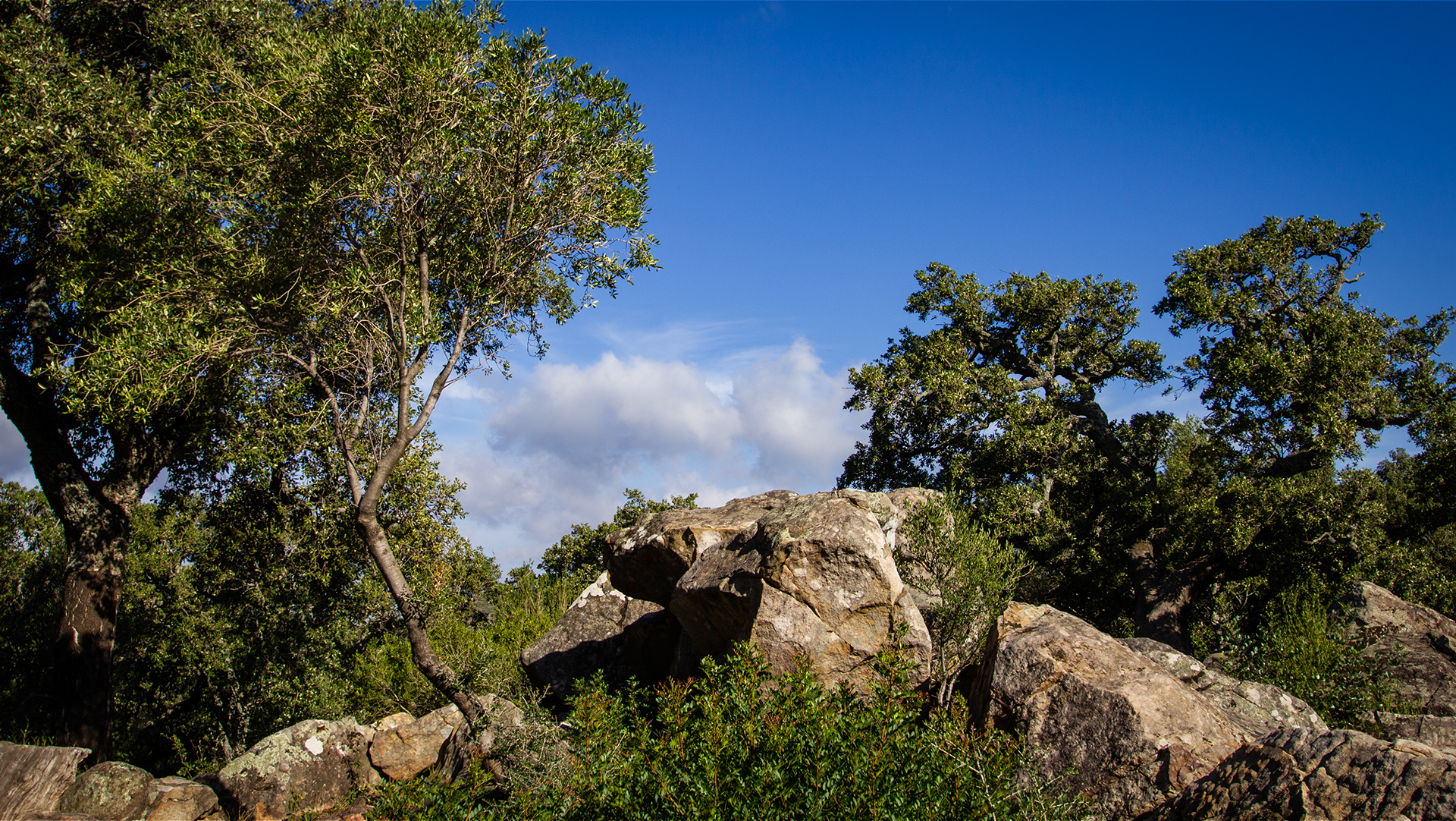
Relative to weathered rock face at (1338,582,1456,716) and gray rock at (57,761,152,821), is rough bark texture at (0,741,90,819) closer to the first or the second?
gray rock at (57,761,152,821)

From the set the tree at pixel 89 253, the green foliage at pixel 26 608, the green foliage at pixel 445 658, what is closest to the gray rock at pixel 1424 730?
the green foliage at pixel 445 658

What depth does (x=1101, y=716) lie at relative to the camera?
831 cm

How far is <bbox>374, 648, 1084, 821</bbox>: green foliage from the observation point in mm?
4973

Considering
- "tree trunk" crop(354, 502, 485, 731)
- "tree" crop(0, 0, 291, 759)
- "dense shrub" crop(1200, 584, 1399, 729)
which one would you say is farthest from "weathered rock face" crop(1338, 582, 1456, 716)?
"tree" crop(0, 0, 291, 759)

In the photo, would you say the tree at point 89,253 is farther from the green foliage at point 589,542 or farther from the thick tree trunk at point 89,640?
the green foliage at point 589,542

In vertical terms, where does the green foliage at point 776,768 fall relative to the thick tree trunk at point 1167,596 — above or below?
below

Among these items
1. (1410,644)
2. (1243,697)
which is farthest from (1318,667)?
(1243,697)

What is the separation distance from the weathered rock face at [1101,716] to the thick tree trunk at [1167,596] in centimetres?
1337

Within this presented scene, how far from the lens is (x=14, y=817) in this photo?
33.8 feet

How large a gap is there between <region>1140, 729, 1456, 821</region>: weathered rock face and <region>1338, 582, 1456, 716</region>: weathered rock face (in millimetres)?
8171

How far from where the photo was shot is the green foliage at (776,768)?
497 centimetres

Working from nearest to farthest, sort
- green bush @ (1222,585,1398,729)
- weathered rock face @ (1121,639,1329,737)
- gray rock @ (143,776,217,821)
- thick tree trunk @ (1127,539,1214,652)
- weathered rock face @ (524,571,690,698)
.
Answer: weathered rock face @ (1121,639,1329,737), green bush @ (1222,585,1398,729), gray rock @ (143,776,217,821), weathered rock face @ (524,571,690,698), thick tree trunk @ (1127,539,1214,652)

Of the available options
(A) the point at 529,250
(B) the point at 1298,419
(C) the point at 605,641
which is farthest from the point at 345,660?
(B) the point at 1298,419

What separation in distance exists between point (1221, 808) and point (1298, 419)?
1705 cm
